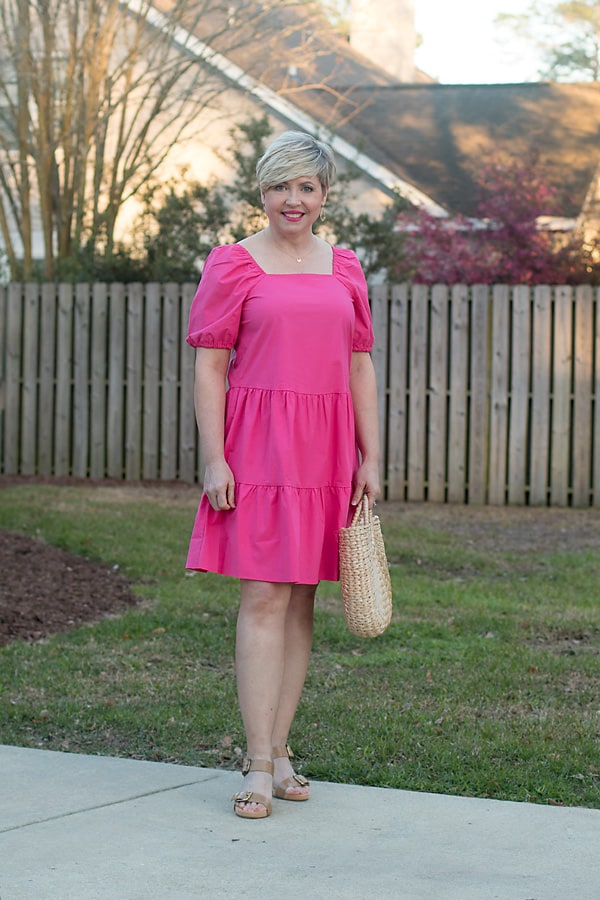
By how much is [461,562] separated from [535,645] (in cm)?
228

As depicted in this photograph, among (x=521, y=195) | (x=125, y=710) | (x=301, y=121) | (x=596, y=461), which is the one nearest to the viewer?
(x=125, y=710)

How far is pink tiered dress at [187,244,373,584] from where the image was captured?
3.72 metres

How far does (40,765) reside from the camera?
13.4 ft

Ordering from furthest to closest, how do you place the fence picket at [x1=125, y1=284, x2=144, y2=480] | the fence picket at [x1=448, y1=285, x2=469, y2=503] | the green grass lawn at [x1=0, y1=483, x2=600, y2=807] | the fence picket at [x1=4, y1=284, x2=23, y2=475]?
the fence picket at [x1=4, y1=284, x2=23, y2=475] < the fence picket at [x1=125, y1=284, x2=144, y2=480] < the fence picket at [x1=448, y1=285, x2=469, y2=503] < the green grass lawn at [x1=0, y1=483, x2=600, y2=807]

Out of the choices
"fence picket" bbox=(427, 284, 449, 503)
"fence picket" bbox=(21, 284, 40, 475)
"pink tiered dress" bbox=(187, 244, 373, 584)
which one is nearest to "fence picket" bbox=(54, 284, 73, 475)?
"fence picket" bbox=(21, 284, 40, 475)

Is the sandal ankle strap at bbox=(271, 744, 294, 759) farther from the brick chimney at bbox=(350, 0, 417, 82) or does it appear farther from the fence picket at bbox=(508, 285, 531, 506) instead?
the brick chimney at bbox=(350, 0, 417, 82)

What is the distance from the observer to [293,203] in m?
3.77

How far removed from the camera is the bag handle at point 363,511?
3.88 metres

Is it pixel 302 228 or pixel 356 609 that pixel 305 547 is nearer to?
pixel 356 609

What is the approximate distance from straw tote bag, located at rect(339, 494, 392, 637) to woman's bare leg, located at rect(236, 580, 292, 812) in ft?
0.70

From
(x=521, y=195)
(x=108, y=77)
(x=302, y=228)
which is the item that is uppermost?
(x=108, y=77)

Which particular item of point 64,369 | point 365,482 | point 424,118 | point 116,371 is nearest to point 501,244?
point 116,371

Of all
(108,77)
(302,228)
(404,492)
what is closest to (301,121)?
(108,77)

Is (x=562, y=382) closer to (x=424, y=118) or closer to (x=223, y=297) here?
(x=223, y=297)
